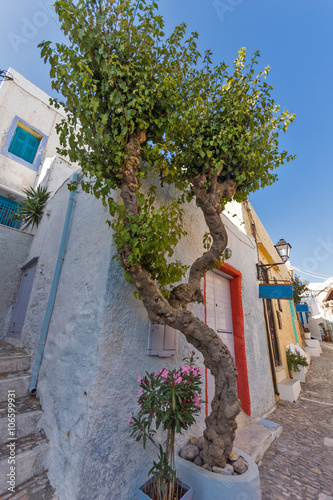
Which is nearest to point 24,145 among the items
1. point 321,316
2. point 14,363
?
point 14,363

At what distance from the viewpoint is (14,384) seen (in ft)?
9.31

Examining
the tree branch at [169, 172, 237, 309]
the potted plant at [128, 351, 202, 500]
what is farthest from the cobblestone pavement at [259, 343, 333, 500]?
the tree branch at [169, 172, 237, 309]

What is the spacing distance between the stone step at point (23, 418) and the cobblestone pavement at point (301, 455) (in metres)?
2.64

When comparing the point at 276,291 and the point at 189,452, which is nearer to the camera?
the point at 189,452

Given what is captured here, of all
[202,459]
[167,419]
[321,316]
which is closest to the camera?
[167,419]

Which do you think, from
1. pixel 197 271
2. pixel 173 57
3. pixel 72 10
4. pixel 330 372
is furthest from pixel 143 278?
pixel 330 372

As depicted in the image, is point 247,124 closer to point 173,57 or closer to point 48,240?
point 173,57

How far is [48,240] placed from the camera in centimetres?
421

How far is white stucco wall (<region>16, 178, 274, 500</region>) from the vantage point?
6.32ft

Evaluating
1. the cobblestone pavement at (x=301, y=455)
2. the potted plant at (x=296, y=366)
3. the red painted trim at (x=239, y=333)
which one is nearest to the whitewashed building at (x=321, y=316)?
the potted plant at (x=296, y=366)

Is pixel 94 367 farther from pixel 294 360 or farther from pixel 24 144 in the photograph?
pixel 24 144

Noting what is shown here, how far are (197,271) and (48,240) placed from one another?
9.98 feet

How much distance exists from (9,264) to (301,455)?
6.77m

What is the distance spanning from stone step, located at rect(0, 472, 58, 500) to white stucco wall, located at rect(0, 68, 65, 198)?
7869mm
